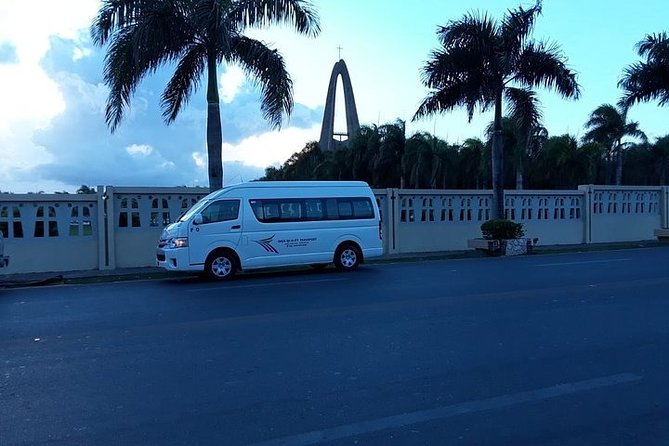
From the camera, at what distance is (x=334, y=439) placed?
15.7 ft

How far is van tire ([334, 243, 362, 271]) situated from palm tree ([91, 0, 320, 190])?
400 cm

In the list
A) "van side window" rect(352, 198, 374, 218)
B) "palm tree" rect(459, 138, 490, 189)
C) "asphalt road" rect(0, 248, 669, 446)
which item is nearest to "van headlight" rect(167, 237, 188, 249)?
"asphalt road" rect(0, 248, 669, 446)

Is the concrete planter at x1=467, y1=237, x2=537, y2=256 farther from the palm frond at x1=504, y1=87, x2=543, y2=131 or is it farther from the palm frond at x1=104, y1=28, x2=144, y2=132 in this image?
the palm frond at x1=104, y1=28, x2=144, y2=132

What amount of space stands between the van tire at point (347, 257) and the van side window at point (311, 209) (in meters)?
0.72

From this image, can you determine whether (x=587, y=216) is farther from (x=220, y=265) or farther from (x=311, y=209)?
(x=220, y=265)

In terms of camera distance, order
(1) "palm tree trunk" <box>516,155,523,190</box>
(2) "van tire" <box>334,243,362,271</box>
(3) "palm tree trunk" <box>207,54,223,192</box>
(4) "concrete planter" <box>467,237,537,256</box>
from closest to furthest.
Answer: (2) "van tire" <box>334,243,362,271</box> < (3) "palm tree trunk" <box>207,54,223,192</box> < (4) "concrete planter" <box>467,237,537,256</box> < (1) "palm tree trunk" <box>516,155,523,190</box>

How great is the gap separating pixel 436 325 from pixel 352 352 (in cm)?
190

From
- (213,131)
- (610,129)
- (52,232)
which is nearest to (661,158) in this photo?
(610,129)

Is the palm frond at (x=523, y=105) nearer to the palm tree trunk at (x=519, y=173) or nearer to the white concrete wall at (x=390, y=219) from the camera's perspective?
the white concrete wall at (x=390, y=219)

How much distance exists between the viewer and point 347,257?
16547 mm

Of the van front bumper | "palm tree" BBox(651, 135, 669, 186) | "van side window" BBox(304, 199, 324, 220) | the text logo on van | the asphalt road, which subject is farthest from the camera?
"palm tree" BBox(651, 135, 669, 186)

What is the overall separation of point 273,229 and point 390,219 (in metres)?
7.04

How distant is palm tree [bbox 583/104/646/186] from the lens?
156 feet

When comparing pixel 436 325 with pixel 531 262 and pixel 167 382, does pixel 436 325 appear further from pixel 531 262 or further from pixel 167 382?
pixel 531 262
